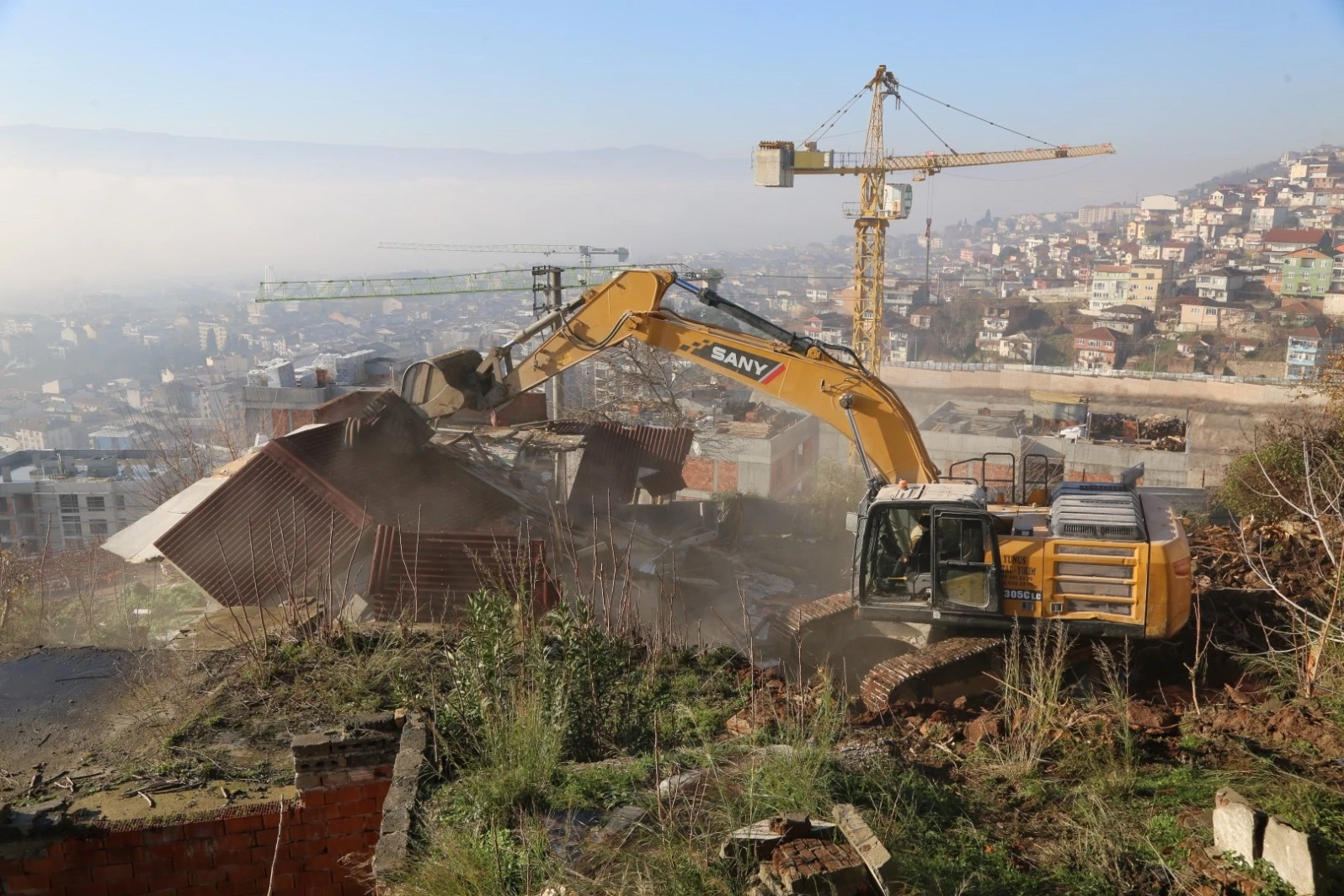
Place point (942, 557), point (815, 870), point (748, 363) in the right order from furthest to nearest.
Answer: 1. point (748, 363)
2. point (942, 557)
3. point (815, 870)

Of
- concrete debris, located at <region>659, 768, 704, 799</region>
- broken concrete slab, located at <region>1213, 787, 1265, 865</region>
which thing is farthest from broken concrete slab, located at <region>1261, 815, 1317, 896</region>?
concrete debris, located at <region>659, 768, 704, 799</region>

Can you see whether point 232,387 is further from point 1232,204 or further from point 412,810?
point 1232,204

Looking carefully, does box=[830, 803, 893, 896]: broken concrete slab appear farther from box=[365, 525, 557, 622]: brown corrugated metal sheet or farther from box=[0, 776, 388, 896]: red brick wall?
box=[365, 525, 557, 622]: brown corrugated metal sheet

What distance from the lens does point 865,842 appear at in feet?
13.2

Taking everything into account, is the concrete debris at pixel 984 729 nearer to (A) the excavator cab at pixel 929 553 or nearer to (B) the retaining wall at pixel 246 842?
(A) the excavator cab at pixel 929 553

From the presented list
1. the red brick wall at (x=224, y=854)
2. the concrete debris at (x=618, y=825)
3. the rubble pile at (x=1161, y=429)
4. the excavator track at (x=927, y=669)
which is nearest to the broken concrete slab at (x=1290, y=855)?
the concrete debris at (x=618, y=825)

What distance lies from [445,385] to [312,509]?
219cm

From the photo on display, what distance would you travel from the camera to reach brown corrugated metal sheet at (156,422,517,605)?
10.7m

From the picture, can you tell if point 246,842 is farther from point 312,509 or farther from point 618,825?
point 312,509

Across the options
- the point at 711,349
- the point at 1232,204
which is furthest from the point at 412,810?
the point at 1232,204

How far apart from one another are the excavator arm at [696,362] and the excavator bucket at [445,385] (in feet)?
0.04

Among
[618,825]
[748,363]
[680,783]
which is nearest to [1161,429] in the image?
[748,363]

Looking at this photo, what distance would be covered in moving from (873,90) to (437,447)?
4488 cm

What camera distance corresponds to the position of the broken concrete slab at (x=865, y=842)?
3.84 meters
